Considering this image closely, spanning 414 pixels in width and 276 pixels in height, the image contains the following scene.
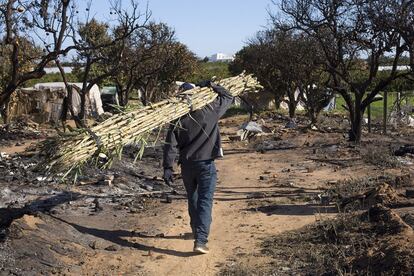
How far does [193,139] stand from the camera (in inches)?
255

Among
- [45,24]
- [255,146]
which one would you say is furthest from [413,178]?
[45,24]

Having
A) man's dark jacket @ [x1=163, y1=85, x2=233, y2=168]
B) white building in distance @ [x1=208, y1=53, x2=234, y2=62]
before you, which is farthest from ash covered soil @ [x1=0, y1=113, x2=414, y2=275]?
white building in distance @ [x1=208, y1=53, x2=234, y2=62]

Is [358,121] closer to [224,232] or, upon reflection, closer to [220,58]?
[224,232]

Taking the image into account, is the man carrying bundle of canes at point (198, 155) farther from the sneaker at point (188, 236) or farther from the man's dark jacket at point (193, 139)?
the sneaker at point (188, 236)

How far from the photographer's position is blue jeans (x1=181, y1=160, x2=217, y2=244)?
6.43 meters

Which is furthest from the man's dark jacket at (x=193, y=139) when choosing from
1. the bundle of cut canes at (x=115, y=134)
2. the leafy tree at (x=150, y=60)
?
the leafy tree at (x=150, y=60)

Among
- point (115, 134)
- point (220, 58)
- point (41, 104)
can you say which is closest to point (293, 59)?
point (41, 104)

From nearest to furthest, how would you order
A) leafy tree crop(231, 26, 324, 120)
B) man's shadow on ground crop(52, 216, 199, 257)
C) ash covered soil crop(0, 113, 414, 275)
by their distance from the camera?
1. ash covered soil crop(0, 113, 414, 275)
2. man's shadow on ground crop(52, 216, 199, 257)
3. leafy tree crop(231, 26, 324, 120)

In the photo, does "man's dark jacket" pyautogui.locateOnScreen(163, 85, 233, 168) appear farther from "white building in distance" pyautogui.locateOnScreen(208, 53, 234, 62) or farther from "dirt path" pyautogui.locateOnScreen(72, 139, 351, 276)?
"white building in distance" pyautogui.locateOnScreen(208, 53, 234, 62)

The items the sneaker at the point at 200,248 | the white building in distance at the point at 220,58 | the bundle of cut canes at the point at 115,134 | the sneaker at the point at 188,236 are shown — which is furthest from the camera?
the white building in distance at the point at 220,58

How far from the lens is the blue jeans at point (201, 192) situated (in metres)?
6.43

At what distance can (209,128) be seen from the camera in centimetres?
654

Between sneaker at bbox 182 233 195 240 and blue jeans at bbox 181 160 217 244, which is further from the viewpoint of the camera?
sneaker at bbox 182 233 195 240

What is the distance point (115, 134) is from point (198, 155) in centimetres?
116
